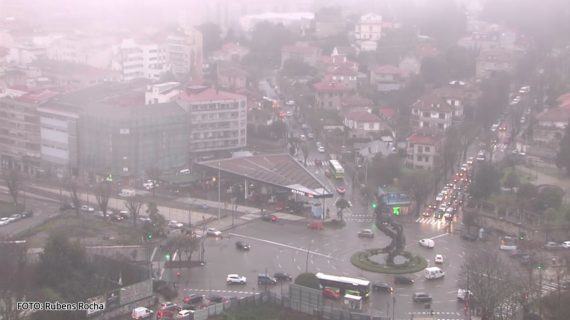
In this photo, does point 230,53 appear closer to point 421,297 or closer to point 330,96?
point 330,96

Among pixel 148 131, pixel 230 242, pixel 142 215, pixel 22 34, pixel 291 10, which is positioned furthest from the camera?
pixel 291 10

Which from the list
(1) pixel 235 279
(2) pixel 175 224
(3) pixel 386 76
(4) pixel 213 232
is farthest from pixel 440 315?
(3) pixel 386 76

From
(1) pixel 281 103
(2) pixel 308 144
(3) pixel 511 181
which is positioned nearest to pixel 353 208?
(3) pixel 511 181

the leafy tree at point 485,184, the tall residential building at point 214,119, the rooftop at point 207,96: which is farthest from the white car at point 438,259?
the rooftop at point 207,96

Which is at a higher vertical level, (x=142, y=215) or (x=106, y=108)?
(x=106, y=108)

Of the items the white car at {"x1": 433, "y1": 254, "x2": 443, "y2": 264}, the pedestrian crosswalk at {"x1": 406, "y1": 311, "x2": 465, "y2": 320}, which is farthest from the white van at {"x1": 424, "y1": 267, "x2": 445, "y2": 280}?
the pedestrian crosswalk at {"x1": 406, "y1": 311, "x2": 465, "y2": 320}

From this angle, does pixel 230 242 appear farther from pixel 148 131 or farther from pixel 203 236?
pixel 148 131

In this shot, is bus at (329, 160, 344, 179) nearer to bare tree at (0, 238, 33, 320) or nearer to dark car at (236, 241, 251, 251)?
dark car at (236, 241, 251, 251)
